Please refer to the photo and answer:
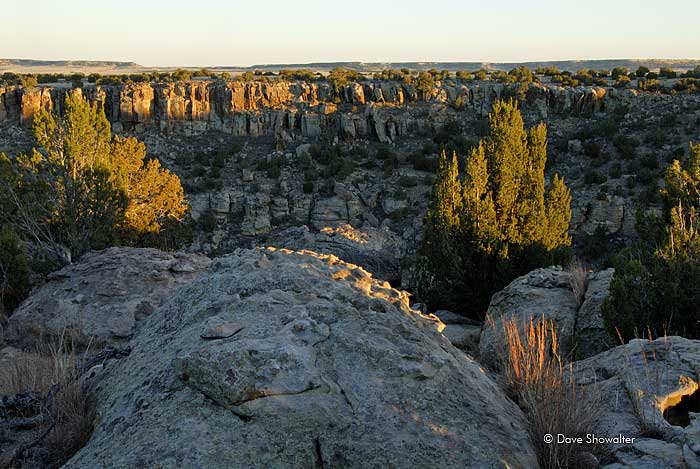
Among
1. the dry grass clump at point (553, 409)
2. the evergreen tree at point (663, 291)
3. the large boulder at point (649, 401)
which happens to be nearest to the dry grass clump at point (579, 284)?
the evergreen tree at point (663, 291)

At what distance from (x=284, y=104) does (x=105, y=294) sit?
27.9 metres

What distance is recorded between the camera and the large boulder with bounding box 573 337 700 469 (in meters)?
3.16

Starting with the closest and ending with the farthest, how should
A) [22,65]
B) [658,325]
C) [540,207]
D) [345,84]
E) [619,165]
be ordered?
[658,325] < [540,207] < [619,165] < [345,84] < [22,65]

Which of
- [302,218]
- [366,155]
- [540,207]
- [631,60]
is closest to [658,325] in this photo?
[540,207]

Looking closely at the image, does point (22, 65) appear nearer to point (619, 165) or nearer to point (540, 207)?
point (619, 165)

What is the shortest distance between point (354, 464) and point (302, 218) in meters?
25.1

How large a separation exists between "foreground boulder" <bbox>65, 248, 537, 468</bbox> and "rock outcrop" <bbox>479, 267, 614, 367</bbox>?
2874mm

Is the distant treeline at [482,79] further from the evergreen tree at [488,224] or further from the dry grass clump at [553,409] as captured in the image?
the dry grass clump at [553,409]

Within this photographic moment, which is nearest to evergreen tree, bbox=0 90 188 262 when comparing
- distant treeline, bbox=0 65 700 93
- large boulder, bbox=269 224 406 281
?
large boulder, bbox=269 224 406 281

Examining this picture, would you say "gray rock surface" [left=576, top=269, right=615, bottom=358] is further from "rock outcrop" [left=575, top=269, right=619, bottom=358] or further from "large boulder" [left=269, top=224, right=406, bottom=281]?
"large boulder" [left=269, top=224, right=406, bottom=281]

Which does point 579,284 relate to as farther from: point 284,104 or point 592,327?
point 284,104

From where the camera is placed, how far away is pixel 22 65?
87.0m

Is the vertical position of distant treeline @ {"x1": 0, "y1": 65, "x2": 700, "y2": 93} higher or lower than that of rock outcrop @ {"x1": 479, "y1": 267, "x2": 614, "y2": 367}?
higher

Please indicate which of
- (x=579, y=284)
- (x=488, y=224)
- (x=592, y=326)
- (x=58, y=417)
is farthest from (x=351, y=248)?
(x=58, y=417)
